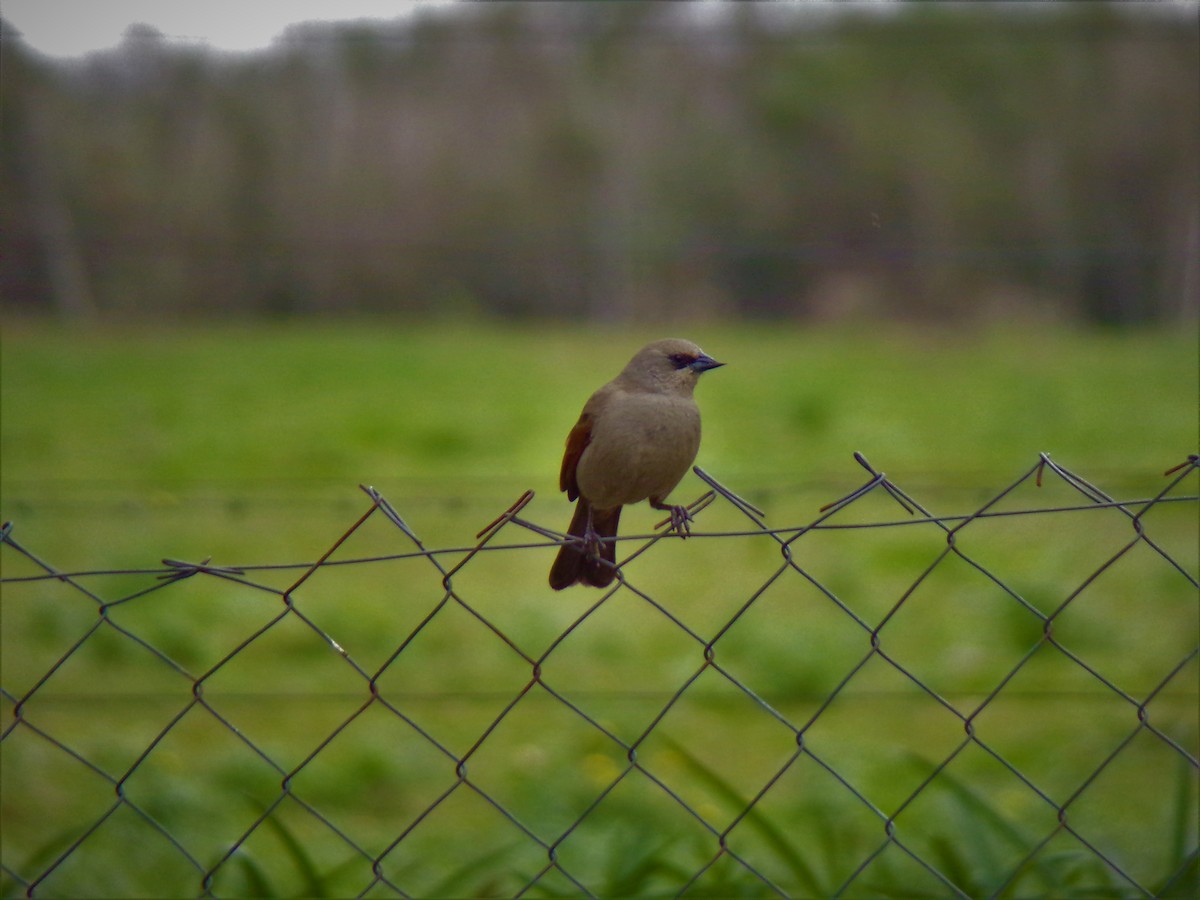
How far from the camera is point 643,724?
483 centimetres

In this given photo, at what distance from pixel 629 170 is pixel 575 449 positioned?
28.2 feet

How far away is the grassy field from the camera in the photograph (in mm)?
3213

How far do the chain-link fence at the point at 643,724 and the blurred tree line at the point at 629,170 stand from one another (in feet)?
11.0

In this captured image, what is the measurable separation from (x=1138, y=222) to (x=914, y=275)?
6.50 ft

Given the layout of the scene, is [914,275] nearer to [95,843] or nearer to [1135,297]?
[1135,297]

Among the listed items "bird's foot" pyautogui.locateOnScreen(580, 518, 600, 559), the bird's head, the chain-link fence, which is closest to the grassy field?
the chain-link fence

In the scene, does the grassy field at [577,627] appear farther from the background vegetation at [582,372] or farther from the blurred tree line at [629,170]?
the blurred tree line at [629,170]

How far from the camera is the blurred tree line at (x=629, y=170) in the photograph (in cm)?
930

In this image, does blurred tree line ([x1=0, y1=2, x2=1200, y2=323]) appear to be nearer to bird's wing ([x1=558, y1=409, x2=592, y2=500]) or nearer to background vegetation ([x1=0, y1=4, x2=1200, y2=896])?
background vegetation ([x1=0, y1=4, x2=1200, y2=896])

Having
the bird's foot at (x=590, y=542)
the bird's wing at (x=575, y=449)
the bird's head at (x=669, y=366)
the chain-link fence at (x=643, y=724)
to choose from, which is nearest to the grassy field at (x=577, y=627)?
the chain-link fence at (x=643, y=724)

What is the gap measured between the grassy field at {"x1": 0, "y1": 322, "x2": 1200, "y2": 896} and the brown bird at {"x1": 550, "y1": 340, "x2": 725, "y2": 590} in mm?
360

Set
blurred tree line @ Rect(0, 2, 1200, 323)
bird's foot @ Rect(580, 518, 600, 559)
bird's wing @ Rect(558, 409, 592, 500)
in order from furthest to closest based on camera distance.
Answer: blurred tree line @ Rect(0, 2, 1200, 323), bird's wing @ Rect(558, 409, 592, 500), bird's foot @ Rect(580, 518, 600, 559)

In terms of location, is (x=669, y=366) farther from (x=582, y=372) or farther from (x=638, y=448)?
(x=582, y=372)

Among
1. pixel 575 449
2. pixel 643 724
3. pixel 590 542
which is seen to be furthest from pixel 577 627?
pixel 590 542
